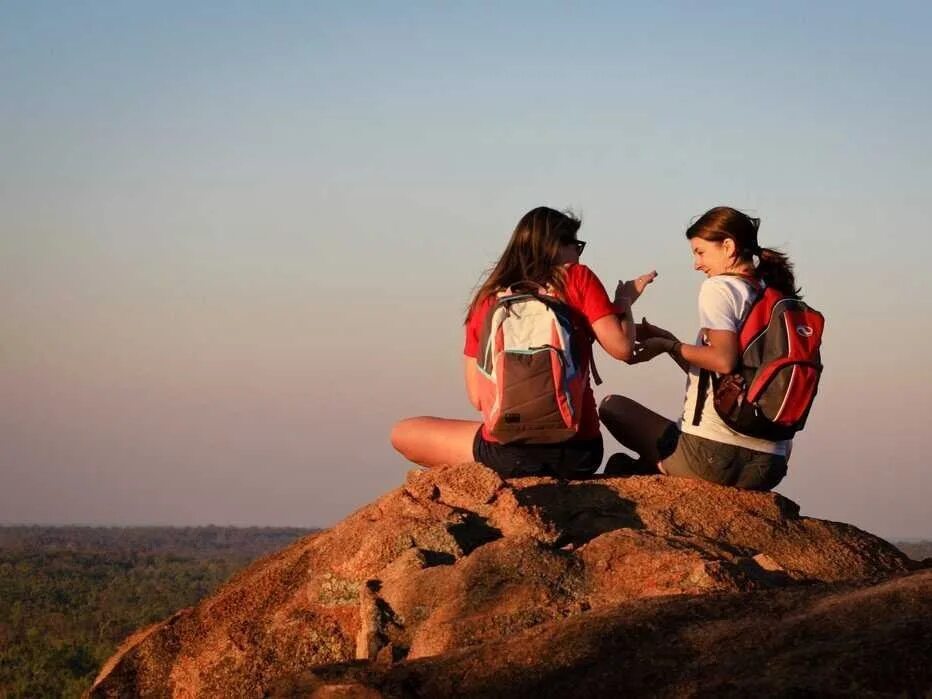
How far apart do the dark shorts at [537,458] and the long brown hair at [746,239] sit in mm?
1271

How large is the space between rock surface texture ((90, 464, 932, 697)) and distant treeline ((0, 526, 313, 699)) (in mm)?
2961

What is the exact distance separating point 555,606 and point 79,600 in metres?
32.0

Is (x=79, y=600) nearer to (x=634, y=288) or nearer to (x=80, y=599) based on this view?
(x=80, y=599)

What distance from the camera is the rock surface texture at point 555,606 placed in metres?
3.85

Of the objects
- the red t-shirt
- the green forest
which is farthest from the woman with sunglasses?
the green forest

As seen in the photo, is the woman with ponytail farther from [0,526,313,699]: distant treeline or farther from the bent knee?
[0,526,313,699]: distant treeline

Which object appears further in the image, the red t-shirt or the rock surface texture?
the red t-shirt

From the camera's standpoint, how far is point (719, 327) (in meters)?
6.77

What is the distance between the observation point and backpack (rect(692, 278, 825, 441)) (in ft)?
22.2

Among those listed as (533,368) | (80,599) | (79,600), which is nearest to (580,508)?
(533,368)

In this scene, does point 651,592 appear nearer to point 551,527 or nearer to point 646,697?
point 551,527

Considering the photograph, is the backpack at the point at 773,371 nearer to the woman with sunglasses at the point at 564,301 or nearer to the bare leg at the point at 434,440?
the woman with sunglasses at the point at 564,301

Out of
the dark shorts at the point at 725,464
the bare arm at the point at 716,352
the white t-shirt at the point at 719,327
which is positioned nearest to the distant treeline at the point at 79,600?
the dark shorts at the point at 725,464

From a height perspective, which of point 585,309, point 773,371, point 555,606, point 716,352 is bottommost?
point 555,606
